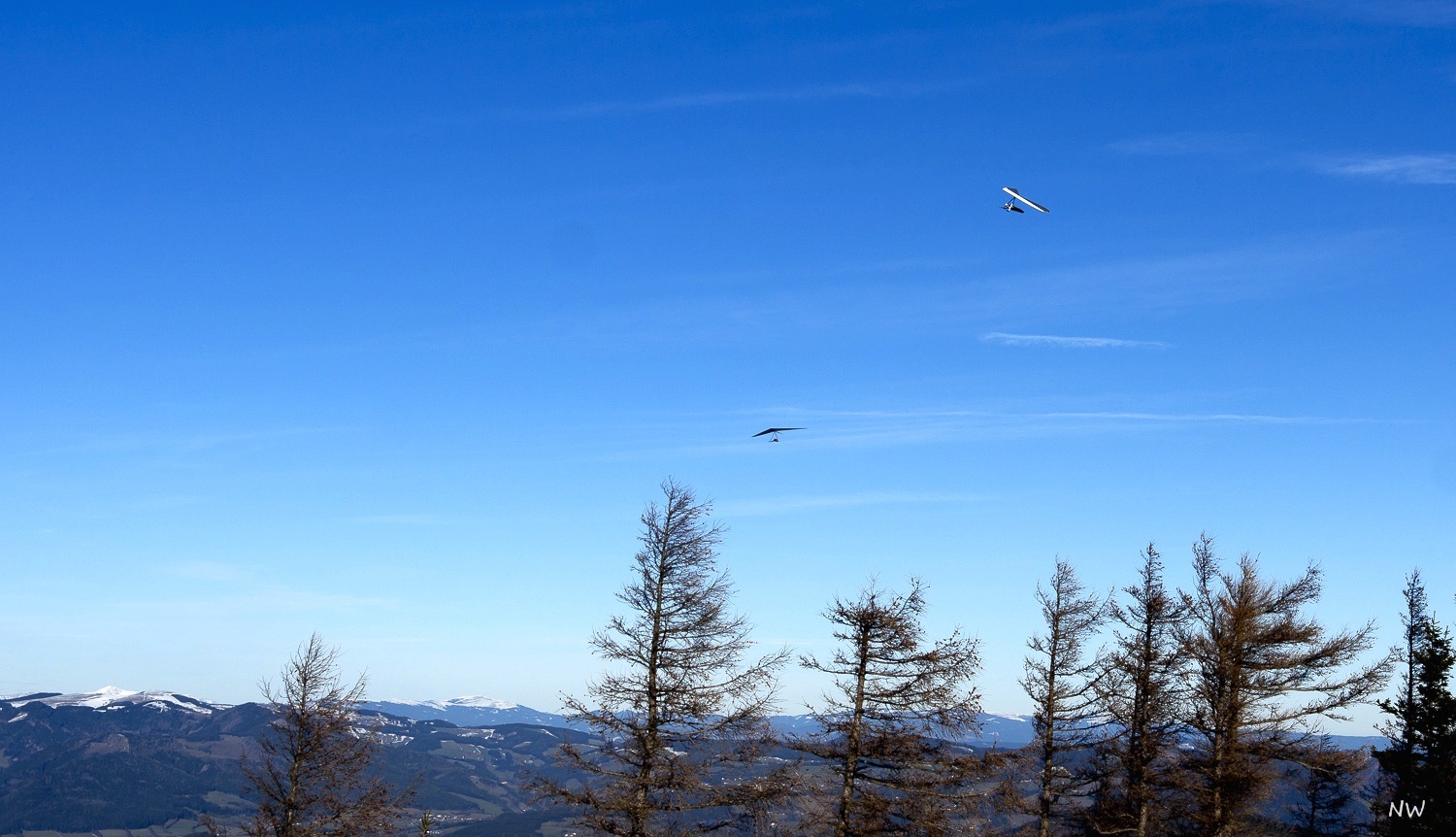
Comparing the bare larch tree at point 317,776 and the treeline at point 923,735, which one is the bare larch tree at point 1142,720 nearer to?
the treeline at point 923,735

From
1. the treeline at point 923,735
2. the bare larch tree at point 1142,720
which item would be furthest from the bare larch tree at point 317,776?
the bare larch tree at point 1142,720

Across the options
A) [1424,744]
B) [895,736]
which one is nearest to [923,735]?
[895,736]

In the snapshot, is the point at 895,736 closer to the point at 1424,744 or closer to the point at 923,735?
the point at 923,735

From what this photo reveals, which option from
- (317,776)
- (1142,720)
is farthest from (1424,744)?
(317,776)

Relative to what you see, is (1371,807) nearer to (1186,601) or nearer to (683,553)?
(1186,601)

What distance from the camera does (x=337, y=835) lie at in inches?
1346

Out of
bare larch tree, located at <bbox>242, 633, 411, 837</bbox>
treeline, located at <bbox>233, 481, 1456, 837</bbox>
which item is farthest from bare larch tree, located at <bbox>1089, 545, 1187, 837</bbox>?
bare larch tree, located at <bbox>242, 633, 411, 837</bbox>

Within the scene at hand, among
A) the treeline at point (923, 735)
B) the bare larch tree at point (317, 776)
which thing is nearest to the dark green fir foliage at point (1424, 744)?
the treeline at point (923, 735)

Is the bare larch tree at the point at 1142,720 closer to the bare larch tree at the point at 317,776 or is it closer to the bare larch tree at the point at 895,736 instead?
the bare larch tree at the point at 895,736

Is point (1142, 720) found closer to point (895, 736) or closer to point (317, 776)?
point (895, 736)

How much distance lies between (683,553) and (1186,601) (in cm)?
1414

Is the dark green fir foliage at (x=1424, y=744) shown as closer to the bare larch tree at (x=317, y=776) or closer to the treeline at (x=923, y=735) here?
the treeline at (x=923, y=735)

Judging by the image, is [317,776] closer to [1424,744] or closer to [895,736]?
[895,736]

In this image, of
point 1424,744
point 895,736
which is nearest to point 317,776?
point 895,736
